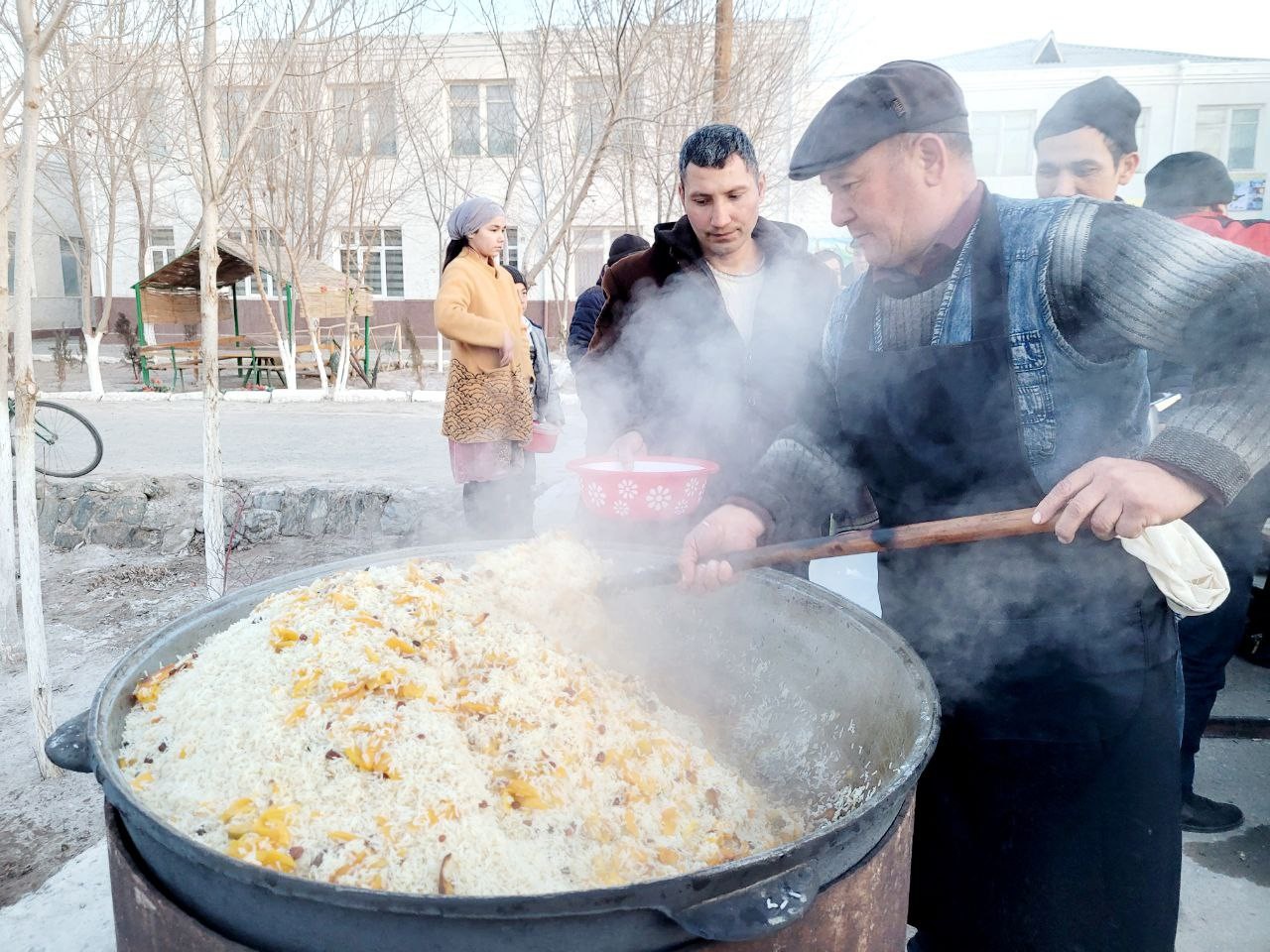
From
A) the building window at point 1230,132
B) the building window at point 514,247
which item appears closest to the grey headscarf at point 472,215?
the building window at point 514,247

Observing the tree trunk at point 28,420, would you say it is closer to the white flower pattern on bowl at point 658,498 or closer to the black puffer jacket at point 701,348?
the black puffer jacket at point 701,348

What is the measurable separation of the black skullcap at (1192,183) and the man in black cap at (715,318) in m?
1.99

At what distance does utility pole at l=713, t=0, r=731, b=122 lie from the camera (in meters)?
8.56

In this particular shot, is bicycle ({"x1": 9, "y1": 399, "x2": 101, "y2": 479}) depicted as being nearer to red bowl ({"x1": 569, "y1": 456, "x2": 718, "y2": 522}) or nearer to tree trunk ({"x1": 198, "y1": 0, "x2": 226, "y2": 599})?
tree trunk ({"x1": 198, "y1": 0, "x2": 226, "y2": 599})

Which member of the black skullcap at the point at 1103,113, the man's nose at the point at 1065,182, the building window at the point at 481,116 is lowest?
the man's nose at the point at 1065,182

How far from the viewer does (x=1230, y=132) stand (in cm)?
2428

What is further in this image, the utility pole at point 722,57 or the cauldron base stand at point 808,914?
the utility pole at point 722,57

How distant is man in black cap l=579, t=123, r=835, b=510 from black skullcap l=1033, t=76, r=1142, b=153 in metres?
1.16

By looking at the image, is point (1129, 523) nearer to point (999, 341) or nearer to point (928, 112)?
point (999, 341)

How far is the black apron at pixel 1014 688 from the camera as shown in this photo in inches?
67.8

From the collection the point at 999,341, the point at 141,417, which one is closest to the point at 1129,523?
the point at 999,341

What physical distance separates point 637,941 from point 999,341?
1.33m

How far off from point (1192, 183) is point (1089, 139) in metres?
1.04

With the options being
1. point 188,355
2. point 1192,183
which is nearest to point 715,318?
point 1192,183
